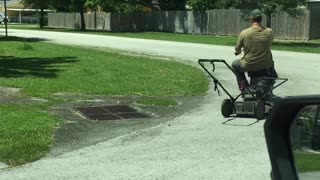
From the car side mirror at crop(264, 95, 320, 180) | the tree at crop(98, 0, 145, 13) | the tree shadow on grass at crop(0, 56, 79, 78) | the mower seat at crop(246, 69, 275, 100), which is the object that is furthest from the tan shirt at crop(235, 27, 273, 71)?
the tree at crop(98, 0, 145, 13)

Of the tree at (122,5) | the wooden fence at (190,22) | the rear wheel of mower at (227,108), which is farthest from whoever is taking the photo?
the tree at (122,5)

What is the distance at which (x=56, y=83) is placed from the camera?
13.5m

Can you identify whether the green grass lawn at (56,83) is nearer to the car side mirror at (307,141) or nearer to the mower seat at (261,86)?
the mower seat at (261,86)

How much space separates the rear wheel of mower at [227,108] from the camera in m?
9.18

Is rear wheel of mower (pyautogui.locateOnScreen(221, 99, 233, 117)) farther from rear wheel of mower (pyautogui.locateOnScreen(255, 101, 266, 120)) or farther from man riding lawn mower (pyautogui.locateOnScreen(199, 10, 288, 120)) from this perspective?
rear wheel of mower (pyautogui.locateOnScreen(255, 101, 266, 120))

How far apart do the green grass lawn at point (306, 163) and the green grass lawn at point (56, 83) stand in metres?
4.52

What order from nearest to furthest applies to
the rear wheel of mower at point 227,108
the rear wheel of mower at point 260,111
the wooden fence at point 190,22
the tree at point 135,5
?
the rear wheel of mower at point 260,111 → the rear wheel of mower at point 227,108 → the wooden fence at point 190,22 → the tree at point 135,5

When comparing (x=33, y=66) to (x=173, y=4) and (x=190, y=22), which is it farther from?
(x=173, y=4)

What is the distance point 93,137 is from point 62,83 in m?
5.71

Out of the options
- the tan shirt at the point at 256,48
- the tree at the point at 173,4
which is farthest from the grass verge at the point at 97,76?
the tree at the point at 173,4

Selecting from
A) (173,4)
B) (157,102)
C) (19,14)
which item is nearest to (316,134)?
(157,102)

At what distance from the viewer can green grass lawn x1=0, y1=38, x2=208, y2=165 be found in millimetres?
7652

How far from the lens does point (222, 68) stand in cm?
1856

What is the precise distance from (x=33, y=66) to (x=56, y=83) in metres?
4.24
